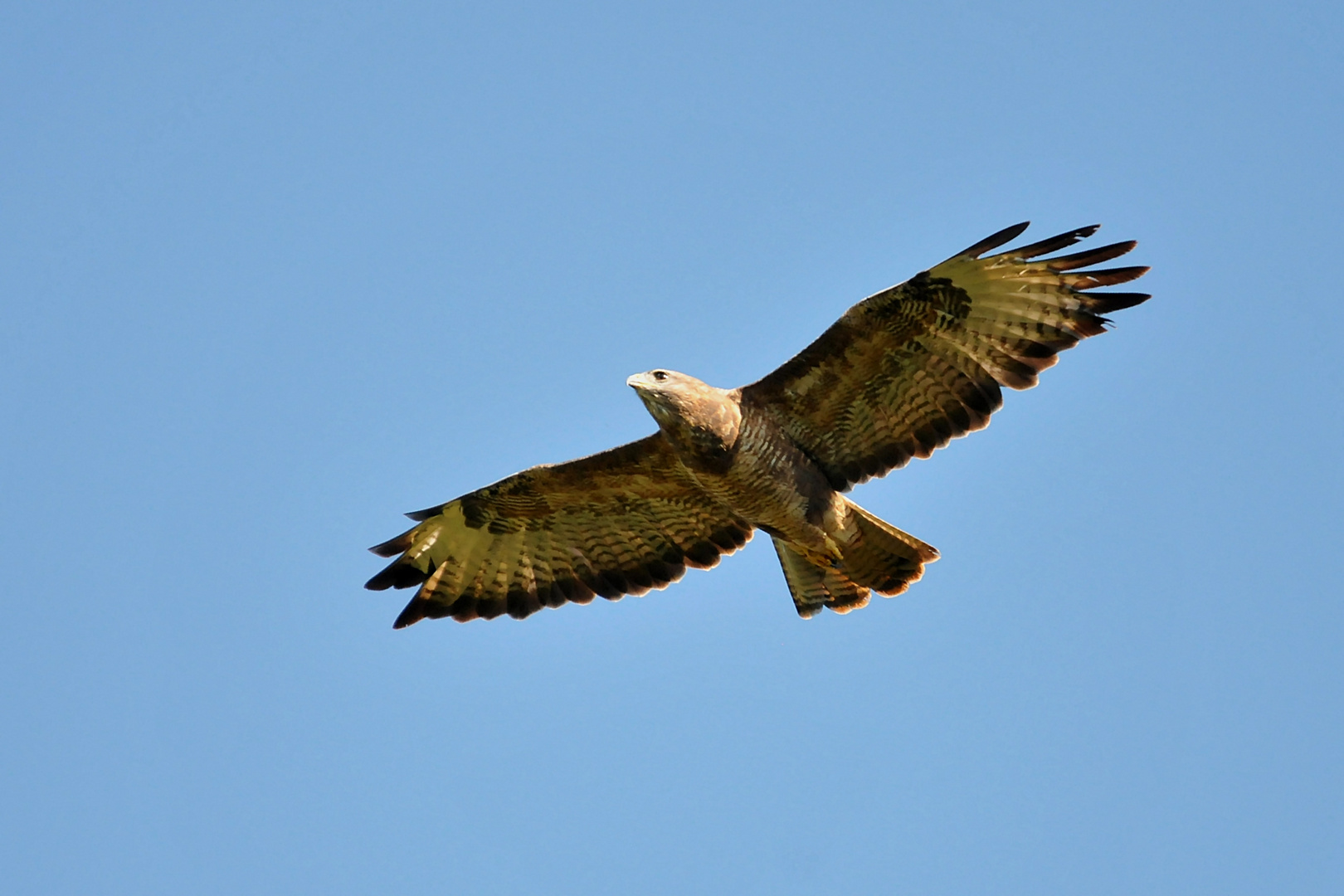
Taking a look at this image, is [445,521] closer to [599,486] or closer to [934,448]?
[599,486]

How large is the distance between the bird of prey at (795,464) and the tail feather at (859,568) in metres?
0.01

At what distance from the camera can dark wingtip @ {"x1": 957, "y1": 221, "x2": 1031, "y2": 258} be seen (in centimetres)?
1062

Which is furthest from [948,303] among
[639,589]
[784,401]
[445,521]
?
[445,521]

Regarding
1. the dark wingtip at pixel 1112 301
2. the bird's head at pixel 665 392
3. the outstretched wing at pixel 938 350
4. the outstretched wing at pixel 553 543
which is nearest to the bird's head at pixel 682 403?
the bird's head at pixel 665 392

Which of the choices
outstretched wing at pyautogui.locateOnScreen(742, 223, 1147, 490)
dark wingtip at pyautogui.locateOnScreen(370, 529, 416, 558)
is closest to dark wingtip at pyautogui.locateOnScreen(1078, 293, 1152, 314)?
outstretched wing at pyautogui.locateOnScreen(742, 223, 1147, 490)

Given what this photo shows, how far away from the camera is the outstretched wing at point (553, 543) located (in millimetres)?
12367

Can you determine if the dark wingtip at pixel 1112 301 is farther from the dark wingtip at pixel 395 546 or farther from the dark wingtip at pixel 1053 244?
the dark wingtip at pixel 395 546

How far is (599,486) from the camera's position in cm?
1229

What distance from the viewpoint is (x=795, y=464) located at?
11562 millimetres

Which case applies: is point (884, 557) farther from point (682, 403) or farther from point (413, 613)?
point (413, 613)

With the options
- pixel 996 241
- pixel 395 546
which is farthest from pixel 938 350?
pixel 395 546

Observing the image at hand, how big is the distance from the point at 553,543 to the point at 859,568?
249cm

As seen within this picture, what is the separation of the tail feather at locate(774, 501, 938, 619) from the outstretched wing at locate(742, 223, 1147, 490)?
56 centimetres

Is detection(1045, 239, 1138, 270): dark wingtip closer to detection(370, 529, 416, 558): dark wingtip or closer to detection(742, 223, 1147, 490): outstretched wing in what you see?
detection(742, 223, 1147, 490): outstretched wing
